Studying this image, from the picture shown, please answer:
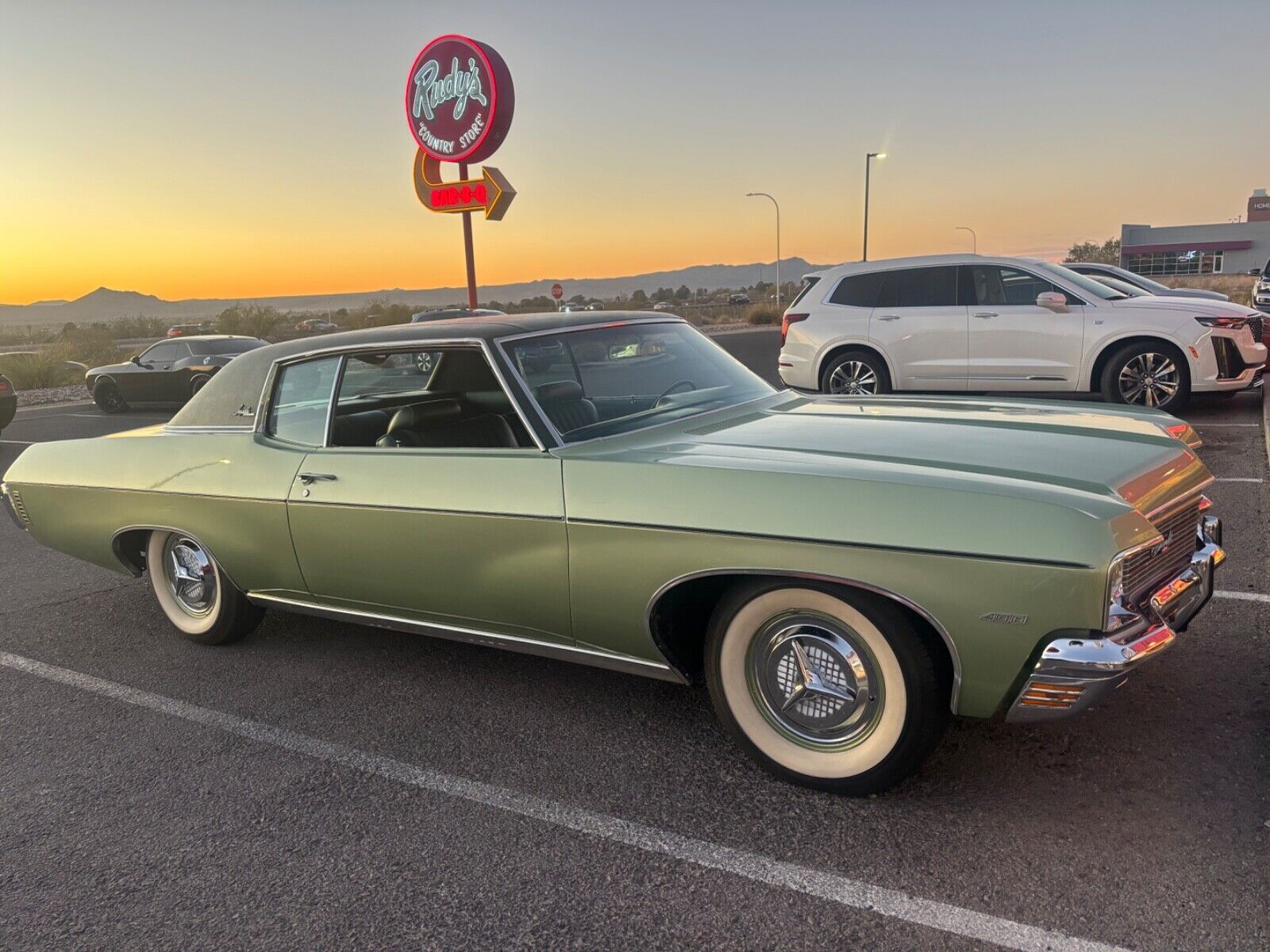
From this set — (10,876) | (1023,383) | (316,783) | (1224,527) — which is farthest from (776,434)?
(1023,383)

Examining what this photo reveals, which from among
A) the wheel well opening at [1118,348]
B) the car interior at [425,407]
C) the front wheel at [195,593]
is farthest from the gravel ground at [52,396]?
the wheel well opening at [1118,348]

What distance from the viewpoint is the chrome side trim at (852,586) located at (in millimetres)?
2467

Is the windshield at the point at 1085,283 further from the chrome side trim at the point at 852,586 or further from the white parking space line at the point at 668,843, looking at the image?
the white parking space line at the point at 668,843

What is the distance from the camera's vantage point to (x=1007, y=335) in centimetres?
946

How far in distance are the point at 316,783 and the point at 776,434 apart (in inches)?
77.0

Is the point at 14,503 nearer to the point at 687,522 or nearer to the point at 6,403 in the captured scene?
the point at 687,522

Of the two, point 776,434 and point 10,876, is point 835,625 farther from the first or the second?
point 10,876

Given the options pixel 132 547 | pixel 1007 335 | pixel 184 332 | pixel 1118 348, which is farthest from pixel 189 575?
pixel 184 332

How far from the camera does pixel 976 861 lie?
2.44m

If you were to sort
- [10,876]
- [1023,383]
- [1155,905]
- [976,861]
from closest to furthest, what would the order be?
1. [1155,905]
2. [976,861]
3. [10,876]
4. [1023,383]

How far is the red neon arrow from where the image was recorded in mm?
17625

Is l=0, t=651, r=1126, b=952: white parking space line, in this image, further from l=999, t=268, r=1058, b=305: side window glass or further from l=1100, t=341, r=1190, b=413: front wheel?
l=999, t=268, r=1058, b=305: side window glass

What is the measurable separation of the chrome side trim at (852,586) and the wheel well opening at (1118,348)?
7775 millimetres

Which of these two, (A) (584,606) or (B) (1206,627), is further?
(B) (1206,627)
